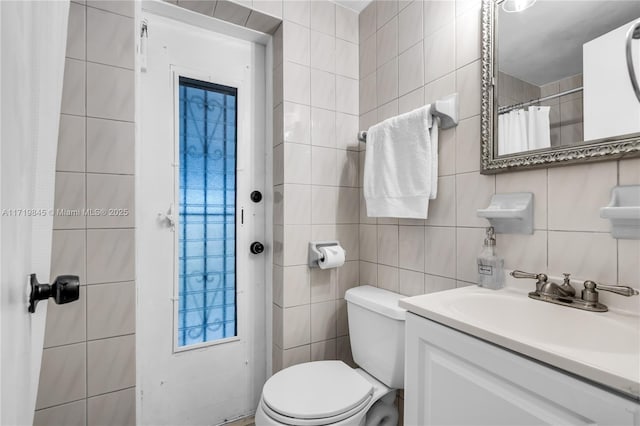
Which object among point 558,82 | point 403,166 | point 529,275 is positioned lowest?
point 529,275

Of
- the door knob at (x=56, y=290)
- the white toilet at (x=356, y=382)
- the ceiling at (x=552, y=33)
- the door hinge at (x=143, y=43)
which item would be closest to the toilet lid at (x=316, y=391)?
the white toilet at (x=356, y=382)

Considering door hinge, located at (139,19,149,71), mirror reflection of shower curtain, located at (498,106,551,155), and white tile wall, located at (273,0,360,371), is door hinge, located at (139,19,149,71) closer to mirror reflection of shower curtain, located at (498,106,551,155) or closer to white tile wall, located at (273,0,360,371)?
white tile wall, located at (273,0,360,371)

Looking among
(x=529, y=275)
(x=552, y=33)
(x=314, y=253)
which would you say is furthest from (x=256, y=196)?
(x=552, y=33)

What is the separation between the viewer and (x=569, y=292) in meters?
0.85

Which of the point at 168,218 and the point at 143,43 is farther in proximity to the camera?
the point at 168,218

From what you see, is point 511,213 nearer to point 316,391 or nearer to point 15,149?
point 316,391

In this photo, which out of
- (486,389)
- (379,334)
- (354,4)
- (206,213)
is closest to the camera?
(486,389)

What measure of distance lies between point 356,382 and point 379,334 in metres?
0.20

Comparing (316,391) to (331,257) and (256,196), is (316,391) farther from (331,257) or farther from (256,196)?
(256,196)

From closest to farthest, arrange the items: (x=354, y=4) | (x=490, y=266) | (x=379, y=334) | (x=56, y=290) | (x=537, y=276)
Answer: (x=56, y=290)
(x=537, y=276)
(x=490, y=266)
(x=379, y=334)
(x=354, y=4)

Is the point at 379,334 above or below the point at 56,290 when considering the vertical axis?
below

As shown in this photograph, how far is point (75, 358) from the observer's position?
108 cm

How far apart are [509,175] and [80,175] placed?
4.75ft

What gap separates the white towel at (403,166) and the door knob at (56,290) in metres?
1.08
